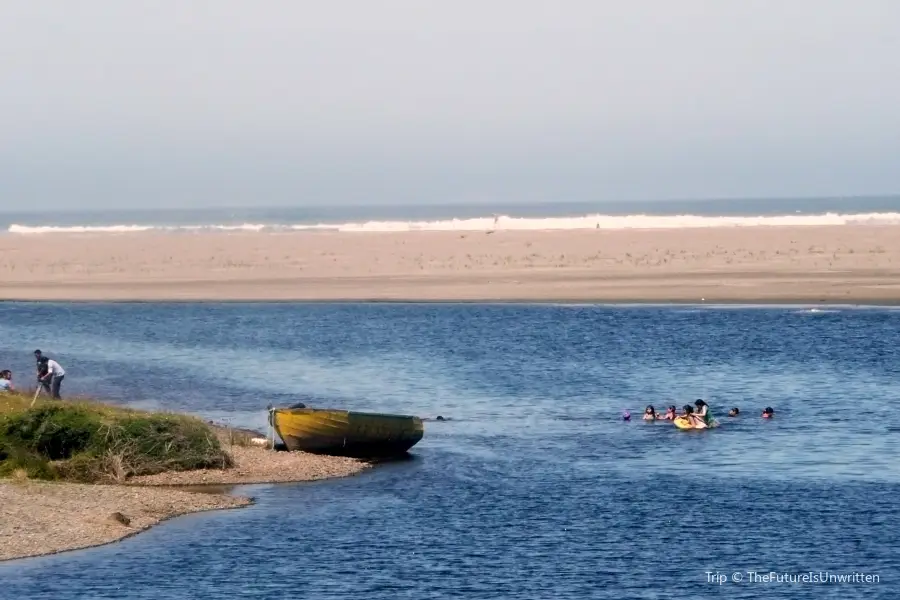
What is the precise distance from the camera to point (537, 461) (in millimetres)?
28250

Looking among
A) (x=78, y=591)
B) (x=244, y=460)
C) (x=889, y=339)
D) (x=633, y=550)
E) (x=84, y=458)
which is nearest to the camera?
Answer: (x=78, y=591)

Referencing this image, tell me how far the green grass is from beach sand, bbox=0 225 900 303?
3672cm

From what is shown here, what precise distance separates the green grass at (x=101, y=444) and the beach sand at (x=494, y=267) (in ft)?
120

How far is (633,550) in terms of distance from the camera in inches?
826

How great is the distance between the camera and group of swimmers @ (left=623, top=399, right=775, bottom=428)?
104 feet

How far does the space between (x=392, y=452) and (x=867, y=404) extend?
1289cm

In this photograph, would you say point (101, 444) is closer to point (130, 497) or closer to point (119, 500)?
point (130, 497)

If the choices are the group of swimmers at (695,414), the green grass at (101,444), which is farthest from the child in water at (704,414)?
the green grass at (101,444)

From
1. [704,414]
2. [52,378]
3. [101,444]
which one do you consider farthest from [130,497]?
[704,414]

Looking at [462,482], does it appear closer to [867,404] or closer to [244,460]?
[244,460]

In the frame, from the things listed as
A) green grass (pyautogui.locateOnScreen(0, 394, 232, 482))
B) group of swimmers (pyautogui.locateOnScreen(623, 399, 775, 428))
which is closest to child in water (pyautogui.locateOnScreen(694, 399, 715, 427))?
group of swimmers (pyautogui.locateOnScreen(623, 399, 775, 428))

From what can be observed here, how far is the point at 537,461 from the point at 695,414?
5.43 metres

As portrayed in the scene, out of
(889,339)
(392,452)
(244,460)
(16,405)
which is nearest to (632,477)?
(392,452)

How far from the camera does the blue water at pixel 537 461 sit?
19.7m
